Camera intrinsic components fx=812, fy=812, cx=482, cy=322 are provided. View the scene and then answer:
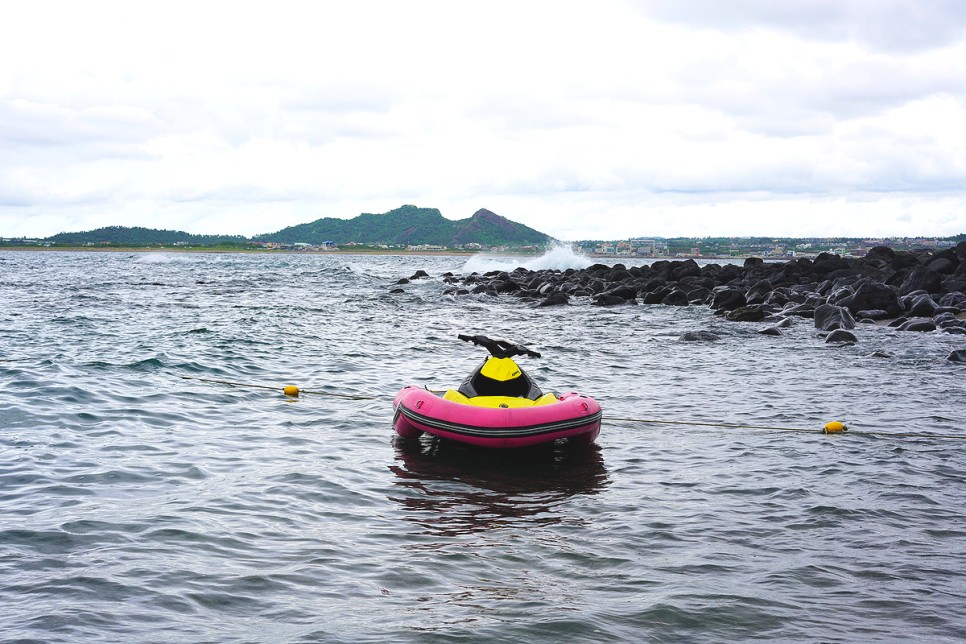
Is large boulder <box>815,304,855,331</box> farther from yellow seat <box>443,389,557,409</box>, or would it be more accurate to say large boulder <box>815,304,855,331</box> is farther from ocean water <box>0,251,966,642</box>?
yellow seat <box>443,389,557,409</box>

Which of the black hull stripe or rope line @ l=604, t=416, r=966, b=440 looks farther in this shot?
rope line @ l=604, t=416, r=966, b=440

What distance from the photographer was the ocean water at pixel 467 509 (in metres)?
5.26

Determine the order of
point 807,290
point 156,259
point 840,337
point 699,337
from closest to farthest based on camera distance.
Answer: point 840,337 < point 699,337 < point 807,290 < point 156,259

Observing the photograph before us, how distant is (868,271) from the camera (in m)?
31.7

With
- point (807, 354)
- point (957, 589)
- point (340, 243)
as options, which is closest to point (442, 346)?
point (807, 354)

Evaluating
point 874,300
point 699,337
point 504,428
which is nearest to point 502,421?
point 504,428

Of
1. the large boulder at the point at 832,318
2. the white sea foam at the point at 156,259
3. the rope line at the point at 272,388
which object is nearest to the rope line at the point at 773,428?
the rope line at the point at 272,388

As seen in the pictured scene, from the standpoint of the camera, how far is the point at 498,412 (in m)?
9.37

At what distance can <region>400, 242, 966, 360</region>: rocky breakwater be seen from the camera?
23.1 meters

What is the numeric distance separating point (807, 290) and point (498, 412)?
25839 millimetres

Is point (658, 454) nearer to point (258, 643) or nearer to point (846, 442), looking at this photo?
point (846, 442)

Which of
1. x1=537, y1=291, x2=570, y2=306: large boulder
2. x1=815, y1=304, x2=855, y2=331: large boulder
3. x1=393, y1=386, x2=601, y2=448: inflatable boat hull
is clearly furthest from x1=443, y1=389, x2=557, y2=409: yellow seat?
x1=537, y1=291, x2=570, y2=306: large boulder

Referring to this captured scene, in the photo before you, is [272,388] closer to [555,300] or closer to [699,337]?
[699,337]

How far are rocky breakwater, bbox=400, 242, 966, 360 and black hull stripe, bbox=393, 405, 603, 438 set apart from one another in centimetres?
1219
